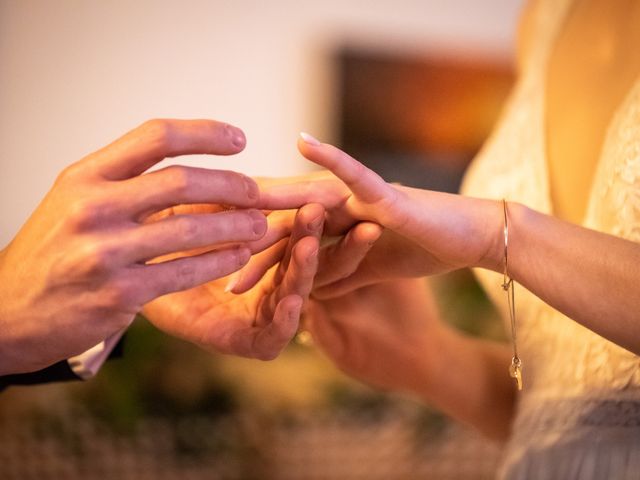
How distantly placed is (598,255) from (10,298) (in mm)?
582

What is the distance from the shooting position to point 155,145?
601 millimetres

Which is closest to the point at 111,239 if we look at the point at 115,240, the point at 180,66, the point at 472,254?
the point at 115,240

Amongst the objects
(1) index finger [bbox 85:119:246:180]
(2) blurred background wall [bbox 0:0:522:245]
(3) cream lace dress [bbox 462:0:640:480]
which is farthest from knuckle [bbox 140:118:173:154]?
(2) blurred background wall [bbox 0:0:522:245]

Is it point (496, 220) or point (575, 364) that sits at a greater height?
point (496, 220)

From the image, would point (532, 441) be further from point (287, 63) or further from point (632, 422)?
point (287, 63)

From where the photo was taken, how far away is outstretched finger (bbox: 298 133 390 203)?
2.12 ft

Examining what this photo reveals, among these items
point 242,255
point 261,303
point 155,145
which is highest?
point 155,145

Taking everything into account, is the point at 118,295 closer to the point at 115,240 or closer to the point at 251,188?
the point at 115,240

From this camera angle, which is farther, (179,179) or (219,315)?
(219,315)

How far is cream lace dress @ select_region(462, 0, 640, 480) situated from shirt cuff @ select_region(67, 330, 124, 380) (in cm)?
57

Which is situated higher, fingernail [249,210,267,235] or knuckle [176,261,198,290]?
fingernail [249,210,267,235]

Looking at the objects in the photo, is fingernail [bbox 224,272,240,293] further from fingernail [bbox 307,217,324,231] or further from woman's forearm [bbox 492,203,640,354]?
woman's forearm [bbox 492,203,640,354]

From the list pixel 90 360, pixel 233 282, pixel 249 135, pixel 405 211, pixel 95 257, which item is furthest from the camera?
pixel 249 135

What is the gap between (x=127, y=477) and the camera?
1908 millimetres
